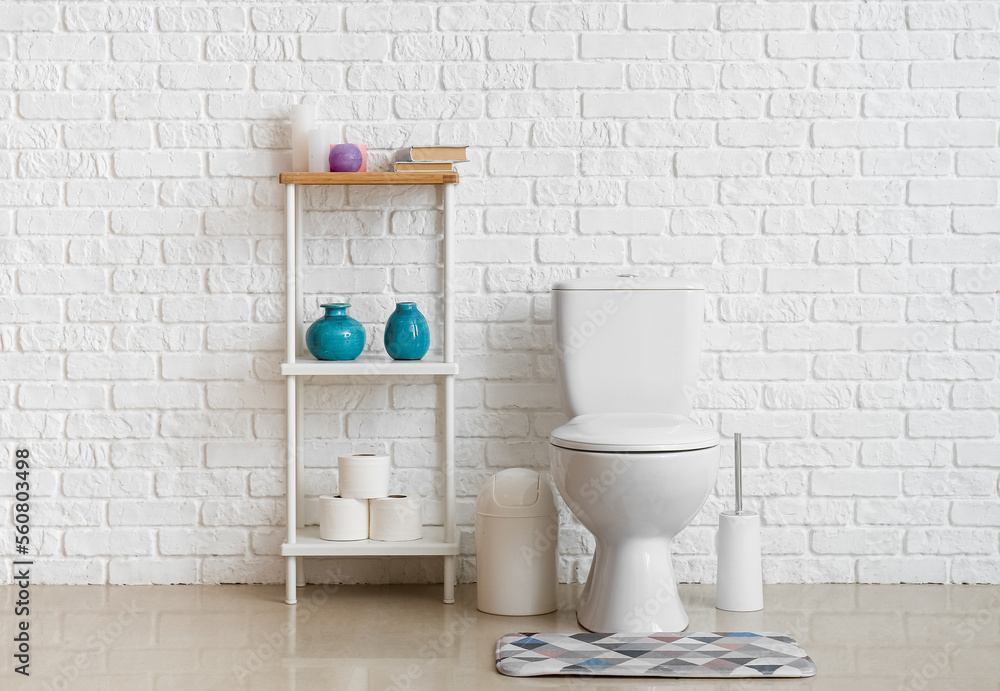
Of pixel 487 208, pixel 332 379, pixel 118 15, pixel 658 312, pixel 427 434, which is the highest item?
pixel 118 15

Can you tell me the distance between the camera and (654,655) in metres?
1.88

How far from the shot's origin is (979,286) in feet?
7.91

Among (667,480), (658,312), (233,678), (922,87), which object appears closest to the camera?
(233,678)

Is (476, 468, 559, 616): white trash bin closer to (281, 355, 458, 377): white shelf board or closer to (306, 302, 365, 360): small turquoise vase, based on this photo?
(281, 355, 458, 377): white shelf board

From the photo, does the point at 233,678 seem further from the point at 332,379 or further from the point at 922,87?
the point at 922,87

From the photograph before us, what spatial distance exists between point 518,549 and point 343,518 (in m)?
0.45

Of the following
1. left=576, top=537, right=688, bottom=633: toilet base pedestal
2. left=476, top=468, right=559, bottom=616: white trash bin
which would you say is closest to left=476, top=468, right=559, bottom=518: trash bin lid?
left=476, top=468, right=559, bottom=616: white trash bin

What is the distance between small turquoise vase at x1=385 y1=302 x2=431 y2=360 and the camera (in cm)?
224

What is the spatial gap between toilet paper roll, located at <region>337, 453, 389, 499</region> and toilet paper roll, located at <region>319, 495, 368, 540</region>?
3 centimetres

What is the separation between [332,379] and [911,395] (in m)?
1.58

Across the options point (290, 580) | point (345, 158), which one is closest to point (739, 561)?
point (290, 580)

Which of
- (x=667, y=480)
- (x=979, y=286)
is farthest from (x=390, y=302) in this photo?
(x=979, y=286)

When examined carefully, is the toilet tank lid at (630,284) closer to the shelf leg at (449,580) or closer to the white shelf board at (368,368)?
the white shelf board at (368,368)

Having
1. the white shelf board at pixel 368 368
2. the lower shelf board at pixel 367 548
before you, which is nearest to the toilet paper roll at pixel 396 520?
the lower shelf board at pixel 367 548
